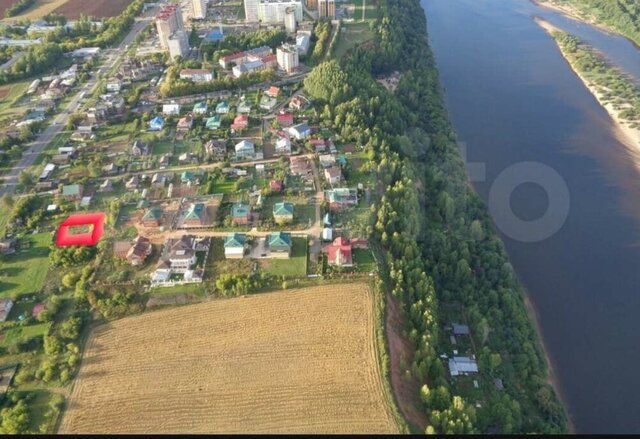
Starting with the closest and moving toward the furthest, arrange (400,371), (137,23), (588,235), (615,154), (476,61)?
1. (400,371)
2. (588,235)
3. (615,154)
4. (476,61)
5. (137,23)

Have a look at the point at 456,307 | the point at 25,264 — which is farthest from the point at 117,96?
the point at 456,307

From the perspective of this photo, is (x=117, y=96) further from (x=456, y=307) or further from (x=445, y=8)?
(x=445, y=8)

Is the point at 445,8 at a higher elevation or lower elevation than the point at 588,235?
higher

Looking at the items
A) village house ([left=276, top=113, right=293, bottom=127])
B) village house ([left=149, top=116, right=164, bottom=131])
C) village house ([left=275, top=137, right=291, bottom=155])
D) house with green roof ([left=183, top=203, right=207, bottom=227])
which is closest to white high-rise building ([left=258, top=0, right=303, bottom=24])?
village house ([left=276, top=113, right=293, bottom=127])

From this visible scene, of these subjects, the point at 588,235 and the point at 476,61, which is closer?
the point at 588,235

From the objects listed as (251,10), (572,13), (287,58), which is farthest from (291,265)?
(572,13)

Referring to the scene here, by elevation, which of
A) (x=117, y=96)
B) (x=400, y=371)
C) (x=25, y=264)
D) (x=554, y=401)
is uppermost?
(x=117, y=96)
